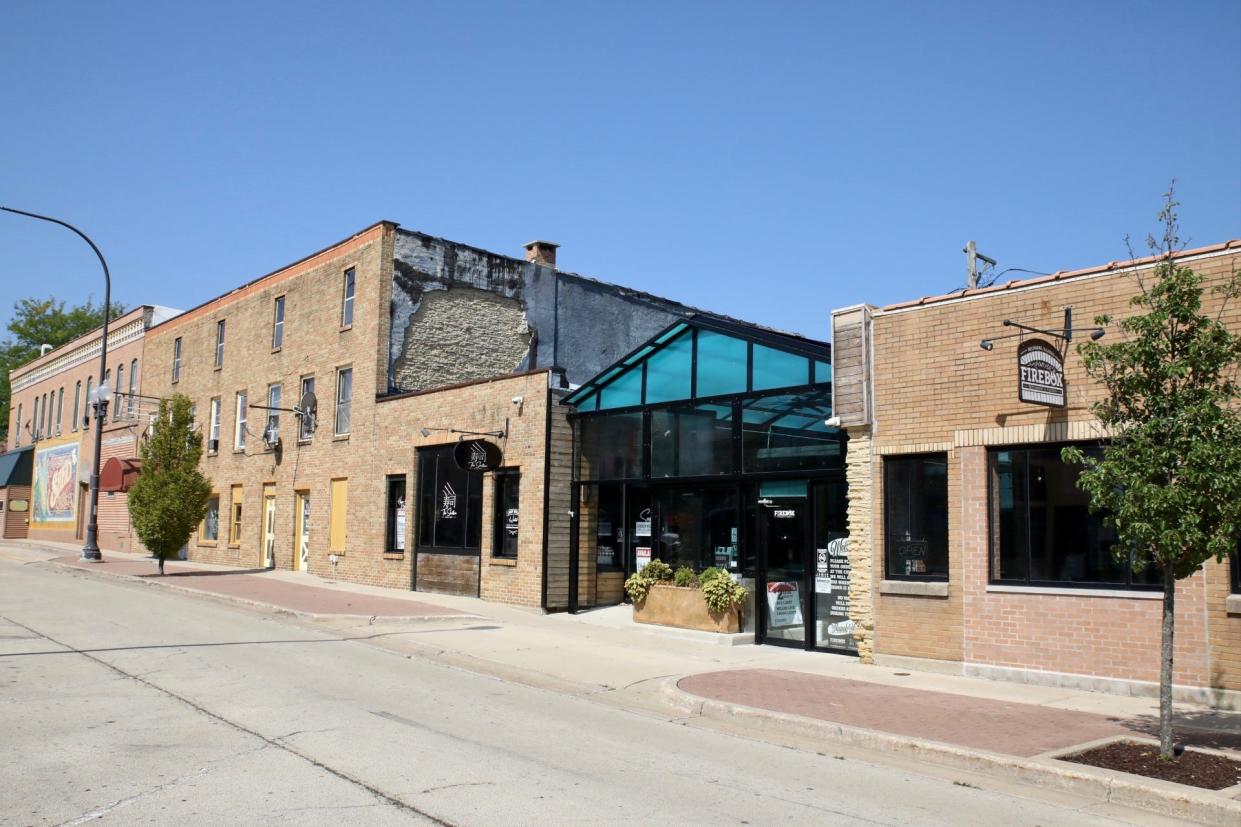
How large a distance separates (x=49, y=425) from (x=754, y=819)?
51526mm

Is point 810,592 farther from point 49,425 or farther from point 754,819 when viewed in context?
point 49,425

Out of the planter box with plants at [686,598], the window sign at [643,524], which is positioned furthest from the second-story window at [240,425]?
the planter box with plants at [686,598]

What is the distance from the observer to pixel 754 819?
636cm

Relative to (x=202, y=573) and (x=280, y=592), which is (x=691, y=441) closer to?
(x=280, y=592)

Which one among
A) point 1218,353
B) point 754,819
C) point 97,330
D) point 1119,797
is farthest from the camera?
point 97,330

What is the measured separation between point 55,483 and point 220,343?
62.0 ft

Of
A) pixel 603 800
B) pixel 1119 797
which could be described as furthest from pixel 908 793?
pixel 603 800

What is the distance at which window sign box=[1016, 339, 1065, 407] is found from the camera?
11000mm

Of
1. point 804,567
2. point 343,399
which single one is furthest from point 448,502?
point 804,567

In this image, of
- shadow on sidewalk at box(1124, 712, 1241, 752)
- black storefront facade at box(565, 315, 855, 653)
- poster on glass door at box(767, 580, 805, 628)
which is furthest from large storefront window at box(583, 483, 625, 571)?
shadow on sidewalk at box(1124, 712, 1241, 752)

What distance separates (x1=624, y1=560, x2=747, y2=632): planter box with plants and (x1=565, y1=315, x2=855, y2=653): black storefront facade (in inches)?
16.0

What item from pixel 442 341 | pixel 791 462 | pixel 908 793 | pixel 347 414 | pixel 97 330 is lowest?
pixel 908 793

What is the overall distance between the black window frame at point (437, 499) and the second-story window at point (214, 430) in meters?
13.3

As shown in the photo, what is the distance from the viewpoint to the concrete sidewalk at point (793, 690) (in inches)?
326
